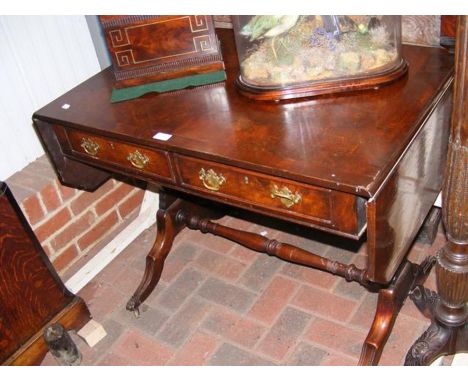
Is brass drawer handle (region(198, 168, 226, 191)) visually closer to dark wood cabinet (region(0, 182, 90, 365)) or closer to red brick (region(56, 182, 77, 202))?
dark wood cabinet (region(0, 182, 90, 365))

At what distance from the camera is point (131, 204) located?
2.90 metres

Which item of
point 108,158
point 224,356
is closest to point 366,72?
point 108,158

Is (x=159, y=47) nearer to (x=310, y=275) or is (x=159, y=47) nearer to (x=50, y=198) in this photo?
(x=50, y=198)

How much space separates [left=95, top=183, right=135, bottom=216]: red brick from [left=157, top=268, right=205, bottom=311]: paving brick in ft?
1.72

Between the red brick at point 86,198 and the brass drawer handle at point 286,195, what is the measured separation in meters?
1.30

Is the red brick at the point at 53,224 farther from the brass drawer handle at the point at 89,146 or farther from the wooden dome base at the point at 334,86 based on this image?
the wooden dome base at the point at 334,86

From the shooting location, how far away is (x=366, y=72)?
1.68 m

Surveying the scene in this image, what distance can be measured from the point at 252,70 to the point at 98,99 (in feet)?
1.91

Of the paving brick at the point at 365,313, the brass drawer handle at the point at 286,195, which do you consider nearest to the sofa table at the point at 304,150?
the brass drawer handle at the point at 286,195

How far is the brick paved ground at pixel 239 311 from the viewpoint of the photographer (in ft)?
7.13

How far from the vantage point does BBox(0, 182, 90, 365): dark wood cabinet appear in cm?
198

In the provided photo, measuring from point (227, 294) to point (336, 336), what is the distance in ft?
1.69

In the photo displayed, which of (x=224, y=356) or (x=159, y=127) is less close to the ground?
(x=159, y=127)

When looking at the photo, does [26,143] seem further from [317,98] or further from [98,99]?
[317,98]
